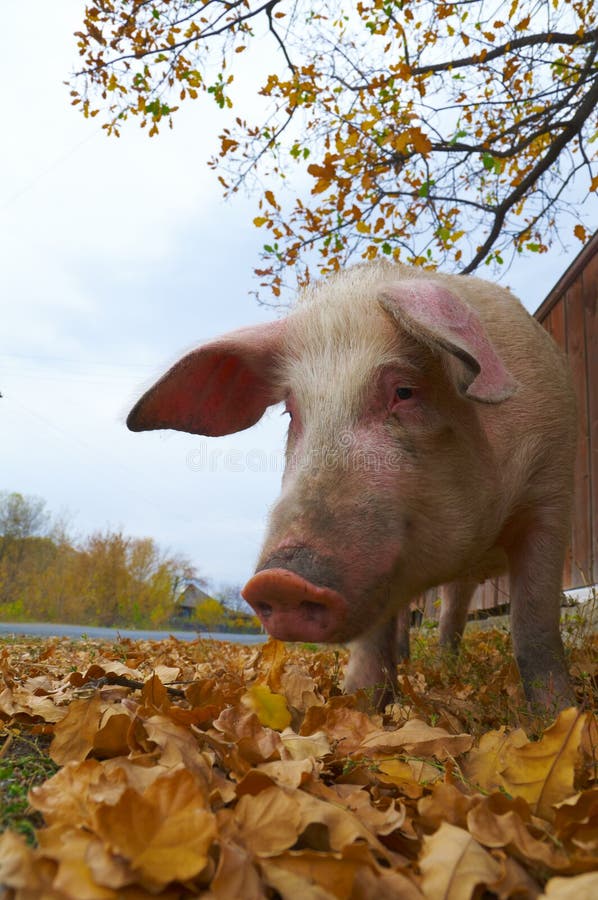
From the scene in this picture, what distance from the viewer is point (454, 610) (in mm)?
5598

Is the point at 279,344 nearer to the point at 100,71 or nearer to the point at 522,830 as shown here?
the point at 522,830

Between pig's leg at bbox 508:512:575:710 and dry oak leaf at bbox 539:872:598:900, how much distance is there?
1.83 m

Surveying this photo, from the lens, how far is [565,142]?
639 centimetres

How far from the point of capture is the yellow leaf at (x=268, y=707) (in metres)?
2.11

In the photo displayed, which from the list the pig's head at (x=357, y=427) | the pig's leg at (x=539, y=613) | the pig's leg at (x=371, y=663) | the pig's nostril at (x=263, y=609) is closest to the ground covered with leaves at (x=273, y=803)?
the pig's nostril at (x=263, y=609)

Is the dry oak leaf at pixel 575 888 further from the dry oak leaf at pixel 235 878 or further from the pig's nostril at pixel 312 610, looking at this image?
the pig's nostril at pixel 312 610

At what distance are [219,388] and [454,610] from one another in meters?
2.98

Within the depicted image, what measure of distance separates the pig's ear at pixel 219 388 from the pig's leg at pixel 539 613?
1.35m

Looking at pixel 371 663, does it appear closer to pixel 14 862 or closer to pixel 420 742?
pixel 420 742

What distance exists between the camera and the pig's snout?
2.16 meters

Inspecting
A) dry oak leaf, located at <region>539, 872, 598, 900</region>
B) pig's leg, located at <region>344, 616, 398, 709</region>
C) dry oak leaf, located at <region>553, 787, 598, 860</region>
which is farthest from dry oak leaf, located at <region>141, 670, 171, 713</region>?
pig's leg, located at <region>344, 616, 398, 709</region>

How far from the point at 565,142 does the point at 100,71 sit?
4296 millimetres

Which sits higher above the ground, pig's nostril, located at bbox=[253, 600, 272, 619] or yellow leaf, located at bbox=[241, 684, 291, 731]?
pig's nostril, located at bbox=[253, 600, 272, 619]

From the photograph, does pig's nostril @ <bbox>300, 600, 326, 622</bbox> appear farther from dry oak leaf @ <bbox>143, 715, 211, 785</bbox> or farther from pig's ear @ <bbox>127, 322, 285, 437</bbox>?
pig's ear @ <bbox>127, 322, 285, 437</bbox>
